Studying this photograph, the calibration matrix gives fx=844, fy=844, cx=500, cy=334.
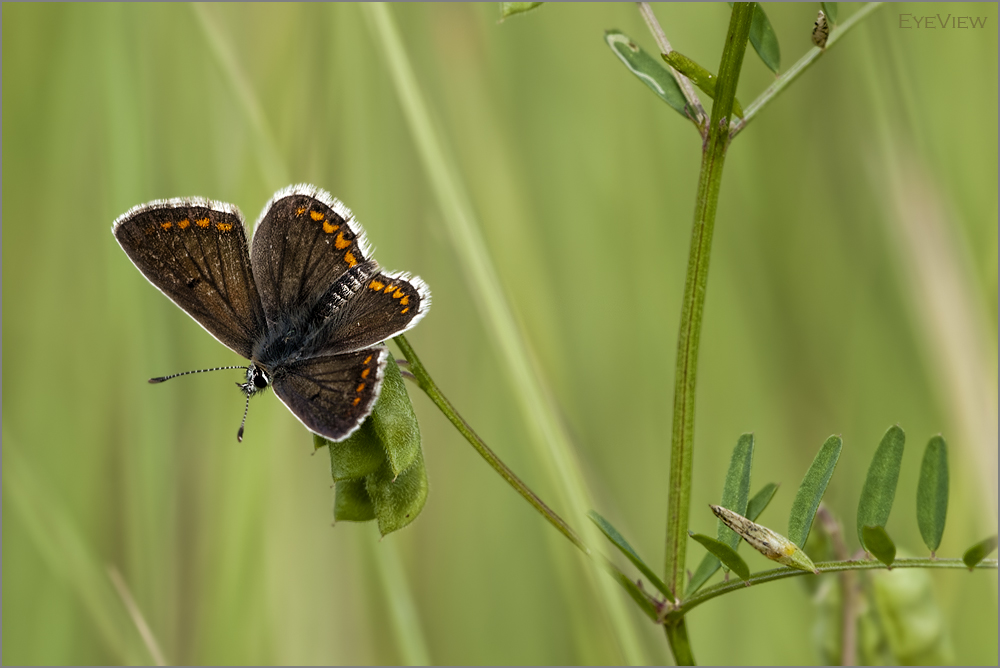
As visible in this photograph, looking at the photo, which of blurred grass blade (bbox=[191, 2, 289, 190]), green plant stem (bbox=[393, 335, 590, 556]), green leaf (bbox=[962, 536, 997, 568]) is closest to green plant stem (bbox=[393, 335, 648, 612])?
green plant stem (bbox=[393, 335, 590, 556])

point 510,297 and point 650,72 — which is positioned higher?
point 650,72

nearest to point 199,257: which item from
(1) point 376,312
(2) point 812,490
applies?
(1) point 376,312

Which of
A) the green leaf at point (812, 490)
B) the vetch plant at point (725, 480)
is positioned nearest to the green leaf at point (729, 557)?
the vetch plant at point (725, 480)

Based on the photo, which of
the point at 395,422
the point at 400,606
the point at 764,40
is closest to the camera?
the point at 395,422

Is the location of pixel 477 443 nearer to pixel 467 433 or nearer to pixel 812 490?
pixel 467 433

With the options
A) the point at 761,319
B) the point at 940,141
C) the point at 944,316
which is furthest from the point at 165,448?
the point at 940,141

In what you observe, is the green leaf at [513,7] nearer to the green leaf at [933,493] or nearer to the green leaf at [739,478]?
the green leaf at [739,478]

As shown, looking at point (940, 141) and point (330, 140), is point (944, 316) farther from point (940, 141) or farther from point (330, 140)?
point (330, 140)

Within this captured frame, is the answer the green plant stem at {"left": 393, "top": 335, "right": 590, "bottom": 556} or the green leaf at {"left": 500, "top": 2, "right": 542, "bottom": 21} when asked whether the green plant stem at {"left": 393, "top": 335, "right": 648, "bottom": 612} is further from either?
the green leaf at {"left": 500, "top": 2, "right": 542, "bottom": 21}
